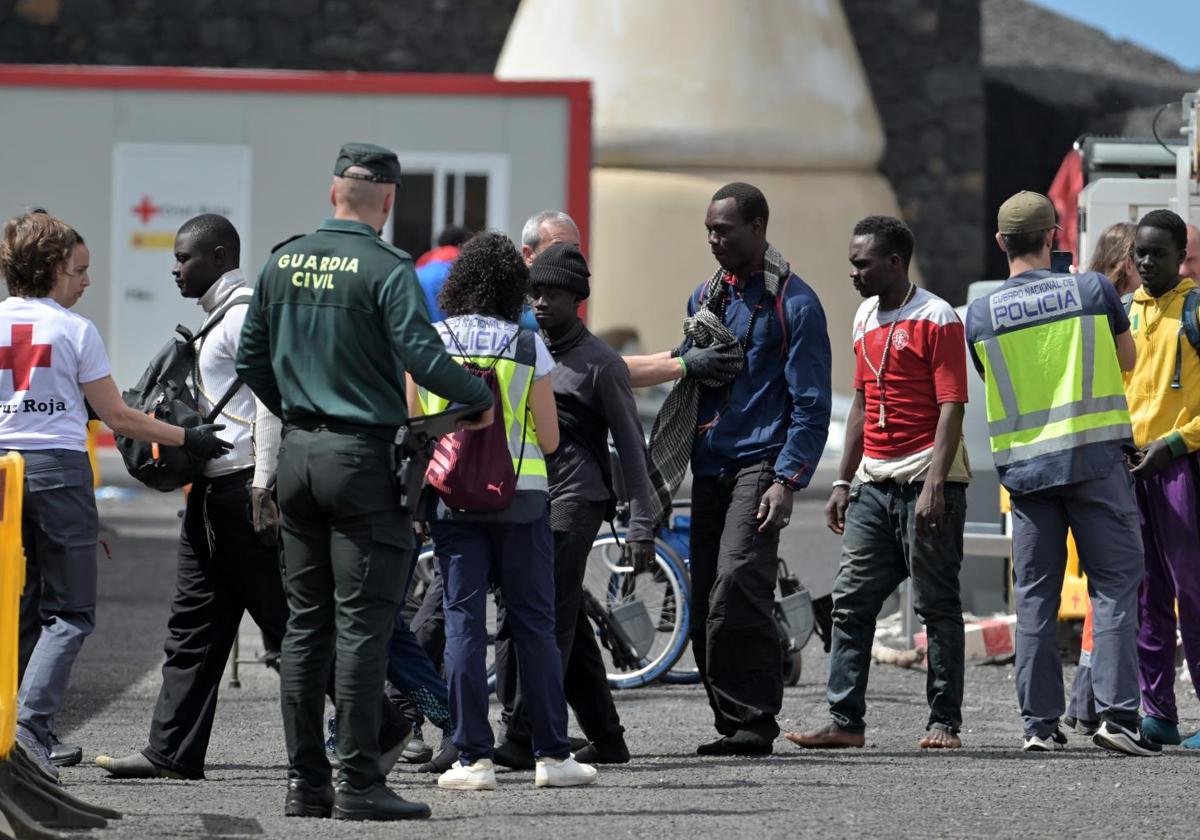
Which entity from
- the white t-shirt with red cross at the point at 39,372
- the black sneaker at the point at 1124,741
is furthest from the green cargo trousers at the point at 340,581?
the black sneaker at the point at 1124,741

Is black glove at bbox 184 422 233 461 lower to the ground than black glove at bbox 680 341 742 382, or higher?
lower

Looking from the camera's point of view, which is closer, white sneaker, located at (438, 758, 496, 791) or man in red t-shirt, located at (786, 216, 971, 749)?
white sneaker, located at (438, 758, 496, 791)

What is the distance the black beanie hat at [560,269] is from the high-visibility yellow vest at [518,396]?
51 centimetres

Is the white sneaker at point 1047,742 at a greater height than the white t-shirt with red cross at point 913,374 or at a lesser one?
lesser

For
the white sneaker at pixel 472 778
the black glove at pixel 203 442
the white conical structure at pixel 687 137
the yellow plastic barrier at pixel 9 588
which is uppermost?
the white conical structure at pixel 687 137

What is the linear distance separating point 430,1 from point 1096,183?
62.0 feet

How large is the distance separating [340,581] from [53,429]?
49.6 inches

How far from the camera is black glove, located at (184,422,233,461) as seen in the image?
6477 mm

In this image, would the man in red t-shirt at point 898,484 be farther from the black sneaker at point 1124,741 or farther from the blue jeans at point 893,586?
the black sneaker at point 1124,741

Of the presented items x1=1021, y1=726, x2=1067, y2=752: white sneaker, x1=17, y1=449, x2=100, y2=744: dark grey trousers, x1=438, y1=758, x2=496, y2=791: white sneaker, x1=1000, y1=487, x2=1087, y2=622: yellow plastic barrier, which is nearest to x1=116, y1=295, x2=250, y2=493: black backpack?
x1=17, y1=449, x2=100, y2=744: dark grey trousers

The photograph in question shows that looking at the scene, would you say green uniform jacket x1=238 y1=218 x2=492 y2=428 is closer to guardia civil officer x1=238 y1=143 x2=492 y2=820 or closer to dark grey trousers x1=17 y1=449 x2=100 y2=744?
guardia civil officer x1=238 y1=143 x2=492 y2=820

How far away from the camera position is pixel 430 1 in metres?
27.7

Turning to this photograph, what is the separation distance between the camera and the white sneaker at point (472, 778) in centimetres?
643

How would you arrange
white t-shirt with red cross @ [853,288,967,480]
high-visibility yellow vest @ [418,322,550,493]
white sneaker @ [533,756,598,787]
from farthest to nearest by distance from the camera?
white t-shirt with red cross @ [853,288,967,480] → white sneaker @ [533,756,598,787] → high-visibility yellow vest @ [418,322,550,493]
